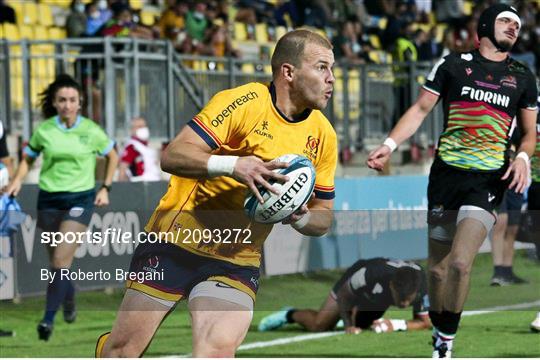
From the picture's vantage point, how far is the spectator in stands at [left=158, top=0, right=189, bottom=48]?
19.7 m

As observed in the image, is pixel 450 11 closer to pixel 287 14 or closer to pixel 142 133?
pixel 287 14

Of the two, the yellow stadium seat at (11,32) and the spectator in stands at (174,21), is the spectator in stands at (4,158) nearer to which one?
the yellow stadium seat at (11,32)

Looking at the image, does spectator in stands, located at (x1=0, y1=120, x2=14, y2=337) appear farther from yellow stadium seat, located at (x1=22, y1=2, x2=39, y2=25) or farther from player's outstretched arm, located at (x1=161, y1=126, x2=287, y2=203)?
yellow stadium seat, located at (x1=22, y1=2, x2=39, y2=25)

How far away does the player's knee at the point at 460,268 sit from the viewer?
8469mm

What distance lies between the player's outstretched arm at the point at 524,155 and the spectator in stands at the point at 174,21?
36.4 ft

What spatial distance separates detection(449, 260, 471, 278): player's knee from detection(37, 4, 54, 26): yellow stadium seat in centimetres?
1214

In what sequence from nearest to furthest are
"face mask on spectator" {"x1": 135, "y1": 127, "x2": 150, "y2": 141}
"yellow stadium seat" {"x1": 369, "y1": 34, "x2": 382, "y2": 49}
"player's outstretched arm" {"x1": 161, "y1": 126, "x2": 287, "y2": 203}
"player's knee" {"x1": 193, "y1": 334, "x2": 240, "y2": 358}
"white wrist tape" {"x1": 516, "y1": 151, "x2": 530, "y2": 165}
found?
"player's outstretched arm" {"x1": 161, "y1": 126, "x2": 287, "y2": 203}, "player's knee" {"x1": 193, "y1": 334, "x2": 240, "y2": 358}, "white wrist tape" {"x1": 516, "y1": 151, "x2": 530, "y2": 165}, "face mask on spectator" {"x1": 135, "y1": 127, "x2": 150, "y2": 141}, "yellow stadium seat" {"x1": 369, "y1": 34, "x2": 382, "y2": 49}

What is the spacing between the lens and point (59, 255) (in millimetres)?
10906

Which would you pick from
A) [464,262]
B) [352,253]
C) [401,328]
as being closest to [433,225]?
[464,262]

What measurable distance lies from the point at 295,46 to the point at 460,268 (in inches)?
109

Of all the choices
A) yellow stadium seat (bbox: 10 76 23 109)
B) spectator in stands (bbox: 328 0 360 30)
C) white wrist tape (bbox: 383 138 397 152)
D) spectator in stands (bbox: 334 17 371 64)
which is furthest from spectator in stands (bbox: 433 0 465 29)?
white wrist tape (bbox: 383 138 397 152)

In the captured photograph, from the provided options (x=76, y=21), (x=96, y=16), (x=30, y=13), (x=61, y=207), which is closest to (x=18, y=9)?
(x=30, y=13)

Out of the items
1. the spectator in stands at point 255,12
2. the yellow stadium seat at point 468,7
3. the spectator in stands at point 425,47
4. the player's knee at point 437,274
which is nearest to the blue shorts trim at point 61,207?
the player's knee at point 437,274

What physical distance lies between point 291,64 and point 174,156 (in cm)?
79
